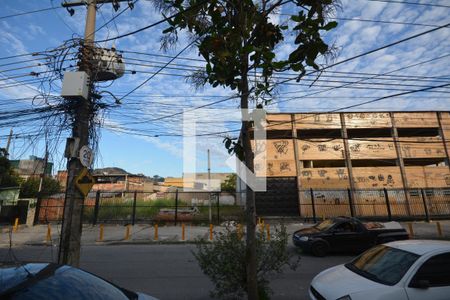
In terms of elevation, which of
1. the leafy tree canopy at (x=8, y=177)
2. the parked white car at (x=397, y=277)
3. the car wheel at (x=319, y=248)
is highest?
the leafy tree canopy at (x=8, y=177)

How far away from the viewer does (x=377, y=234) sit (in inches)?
434

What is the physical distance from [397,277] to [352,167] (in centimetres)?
2511

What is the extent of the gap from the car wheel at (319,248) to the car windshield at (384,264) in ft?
18.3

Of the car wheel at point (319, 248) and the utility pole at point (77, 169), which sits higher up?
the utility pole at point (77, 169)

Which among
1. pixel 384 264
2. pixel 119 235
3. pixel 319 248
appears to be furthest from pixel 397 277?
pixel 119 235

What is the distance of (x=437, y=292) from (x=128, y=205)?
66.6 feet

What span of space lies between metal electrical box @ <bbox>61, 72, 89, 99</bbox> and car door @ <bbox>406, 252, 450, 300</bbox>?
7127 millimetres

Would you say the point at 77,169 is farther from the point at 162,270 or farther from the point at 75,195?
the point at 162,270

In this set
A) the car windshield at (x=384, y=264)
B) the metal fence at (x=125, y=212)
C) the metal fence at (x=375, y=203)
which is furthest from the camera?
the metal fence at (x=375, y=203)

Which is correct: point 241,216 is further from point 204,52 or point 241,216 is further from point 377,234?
point 377,234

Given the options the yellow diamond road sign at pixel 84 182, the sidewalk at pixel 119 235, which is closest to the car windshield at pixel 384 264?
the yellow diamond road sign at pixel 84 182

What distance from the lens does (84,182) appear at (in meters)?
6.20

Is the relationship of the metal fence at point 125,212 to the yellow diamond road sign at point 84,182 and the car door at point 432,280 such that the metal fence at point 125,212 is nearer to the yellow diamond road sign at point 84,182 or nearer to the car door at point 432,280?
the yellow diamond road sign at point 84,182

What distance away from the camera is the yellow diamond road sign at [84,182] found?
6066mm
